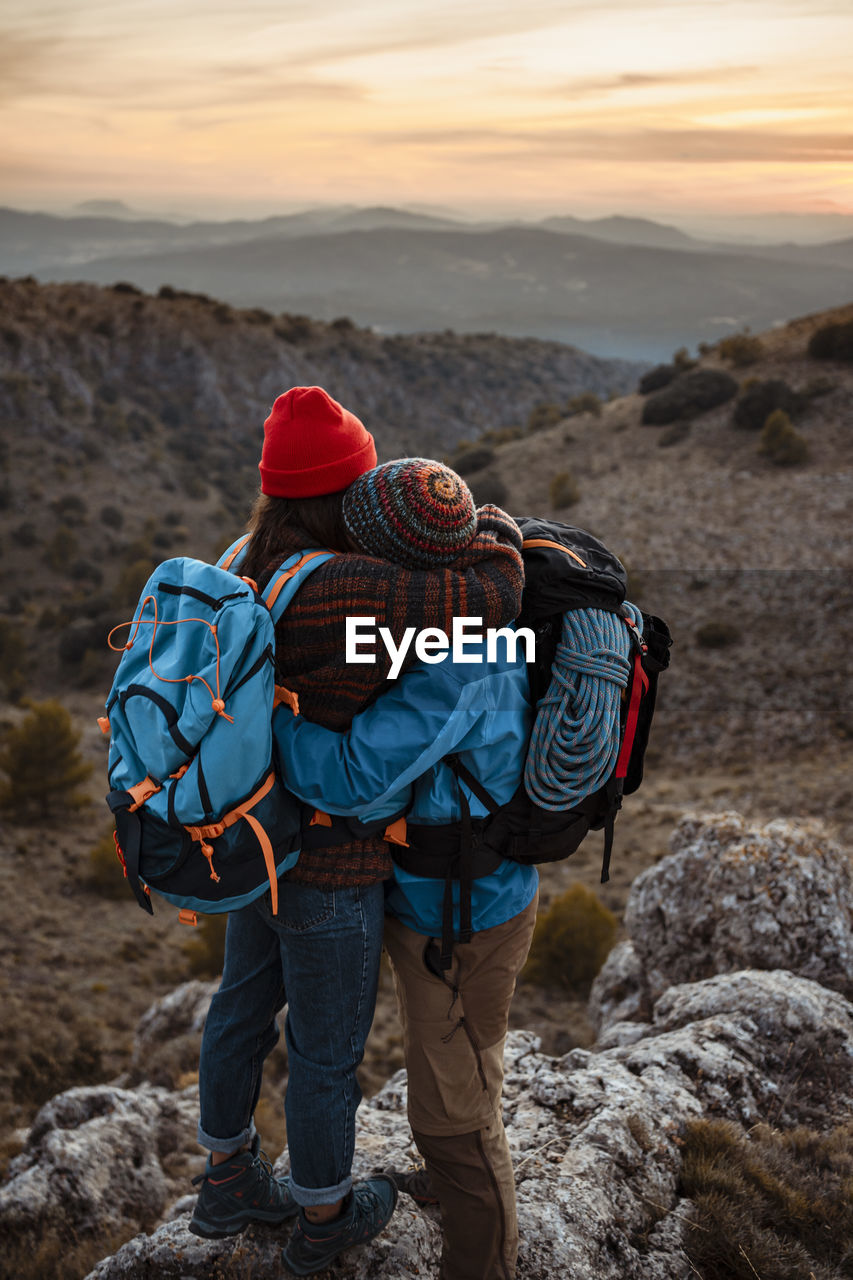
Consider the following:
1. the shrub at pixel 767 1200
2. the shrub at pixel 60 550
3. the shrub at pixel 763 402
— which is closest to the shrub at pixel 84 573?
the shrub at pixel 60 550

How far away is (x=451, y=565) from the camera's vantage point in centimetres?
209

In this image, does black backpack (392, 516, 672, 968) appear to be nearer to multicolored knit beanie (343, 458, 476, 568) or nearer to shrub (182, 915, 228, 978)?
multicolored knit beanie (343, 458, 476, 568)

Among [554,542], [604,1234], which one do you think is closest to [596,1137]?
[604,1234]

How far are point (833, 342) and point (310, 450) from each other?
3784 cm

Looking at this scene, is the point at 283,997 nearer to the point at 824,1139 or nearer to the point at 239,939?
the point at 239,939

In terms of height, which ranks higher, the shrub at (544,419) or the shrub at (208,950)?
the shrub at (544,419)

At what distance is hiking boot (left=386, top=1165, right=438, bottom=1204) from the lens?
3029 millimetres

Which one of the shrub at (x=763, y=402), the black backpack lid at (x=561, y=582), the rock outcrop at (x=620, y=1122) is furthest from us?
→ the shrub at (x=763, y=402)

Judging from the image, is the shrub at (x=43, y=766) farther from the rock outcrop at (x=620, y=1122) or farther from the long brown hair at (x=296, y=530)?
the long brown hair at (x=296, y=530)

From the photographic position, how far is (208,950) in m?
14.6

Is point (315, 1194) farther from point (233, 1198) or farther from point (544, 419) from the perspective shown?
point (544, 419)

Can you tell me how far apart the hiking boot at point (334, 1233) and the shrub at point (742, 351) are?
3949 cm

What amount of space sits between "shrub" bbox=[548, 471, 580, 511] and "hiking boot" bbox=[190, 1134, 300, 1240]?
1164 inches

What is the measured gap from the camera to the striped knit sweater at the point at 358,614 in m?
1.99
